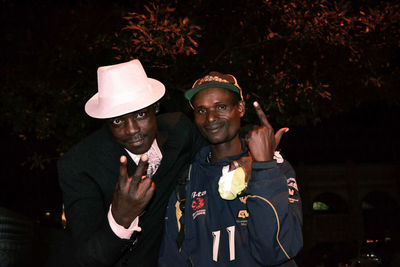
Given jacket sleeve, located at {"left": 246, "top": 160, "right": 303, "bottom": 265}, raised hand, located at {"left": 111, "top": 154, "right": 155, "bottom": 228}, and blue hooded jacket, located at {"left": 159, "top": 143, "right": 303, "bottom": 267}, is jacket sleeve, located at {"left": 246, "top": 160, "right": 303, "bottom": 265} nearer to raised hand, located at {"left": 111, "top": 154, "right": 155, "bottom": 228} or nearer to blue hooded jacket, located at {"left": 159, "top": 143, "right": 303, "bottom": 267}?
blue hooded jacket, located at {"left": 159, "top": 143, "right": 303, "bottom": 267}

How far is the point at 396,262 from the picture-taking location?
653 centimetres

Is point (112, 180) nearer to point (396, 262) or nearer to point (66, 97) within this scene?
point (66, 97)

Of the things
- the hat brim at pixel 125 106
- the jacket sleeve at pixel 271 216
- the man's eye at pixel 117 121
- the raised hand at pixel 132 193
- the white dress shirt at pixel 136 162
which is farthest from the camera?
the man's eye at pixel 117 121

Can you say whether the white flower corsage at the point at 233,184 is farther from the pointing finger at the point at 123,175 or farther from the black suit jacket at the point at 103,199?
the black suit jacket at the point at 103,199

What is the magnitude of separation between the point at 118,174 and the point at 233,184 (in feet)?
3.55

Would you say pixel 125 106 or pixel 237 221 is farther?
pixel 125 106

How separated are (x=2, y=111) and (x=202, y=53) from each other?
414cm

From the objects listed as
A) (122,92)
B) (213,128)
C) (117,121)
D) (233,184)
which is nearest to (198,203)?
(233,184)

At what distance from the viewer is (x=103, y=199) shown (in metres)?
3.21

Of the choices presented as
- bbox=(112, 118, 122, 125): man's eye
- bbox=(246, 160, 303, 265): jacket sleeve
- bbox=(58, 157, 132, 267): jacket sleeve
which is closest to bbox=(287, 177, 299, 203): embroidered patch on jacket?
bbox=(246, 160, 303, 265): jacket sleeve

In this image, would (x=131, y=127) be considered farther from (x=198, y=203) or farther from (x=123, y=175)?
(x=198, y=203)

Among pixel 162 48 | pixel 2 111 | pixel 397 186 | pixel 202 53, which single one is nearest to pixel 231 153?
pixel 162 48

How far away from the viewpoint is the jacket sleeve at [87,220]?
8.88ft

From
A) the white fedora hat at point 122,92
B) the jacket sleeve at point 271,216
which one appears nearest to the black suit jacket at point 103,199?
the white fedora hat at point 122,92
